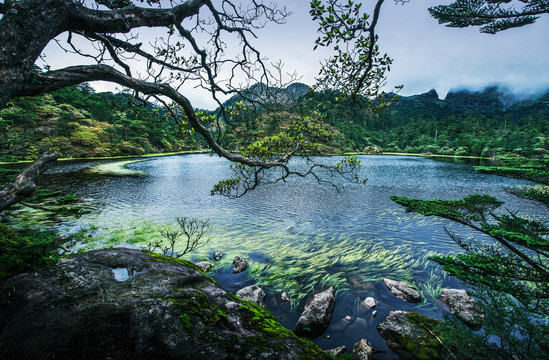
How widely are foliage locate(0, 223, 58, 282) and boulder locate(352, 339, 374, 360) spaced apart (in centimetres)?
666

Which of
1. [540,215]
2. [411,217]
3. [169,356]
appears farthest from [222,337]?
[540,215]

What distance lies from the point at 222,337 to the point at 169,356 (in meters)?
0.59

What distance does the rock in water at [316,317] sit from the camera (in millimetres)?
6211

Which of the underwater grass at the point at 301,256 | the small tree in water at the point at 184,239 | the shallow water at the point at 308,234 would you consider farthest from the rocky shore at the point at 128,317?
the small tree in water at the point at 184,239

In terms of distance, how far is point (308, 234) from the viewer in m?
13.3

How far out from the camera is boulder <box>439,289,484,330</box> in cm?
635

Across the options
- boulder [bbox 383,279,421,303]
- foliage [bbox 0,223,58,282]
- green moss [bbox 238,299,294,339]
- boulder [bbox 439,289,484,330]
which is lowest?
boulder [bbox 383,279,421,303]

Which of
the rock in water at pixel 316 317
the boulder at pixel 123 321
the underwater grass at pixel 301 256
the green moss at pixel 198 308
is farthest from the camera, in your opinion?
the underwater grass at pixel 301 256

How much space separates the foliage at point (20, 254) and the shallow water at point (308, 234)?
6.02 m

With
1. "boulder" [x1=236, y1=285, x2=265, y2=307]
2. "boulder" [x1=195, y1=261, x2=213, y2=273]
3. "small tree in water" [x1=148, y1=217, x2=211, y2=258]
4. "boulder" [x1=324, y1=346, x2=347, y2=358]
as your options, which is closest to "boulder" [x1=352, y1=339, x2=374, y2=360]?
"boulder" [x1=324, y1=346, x2=347, y2=358]

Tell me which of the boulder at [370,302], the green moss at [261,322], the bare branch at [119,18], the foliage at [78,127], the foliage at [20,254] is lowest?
the boulder at [370,302]

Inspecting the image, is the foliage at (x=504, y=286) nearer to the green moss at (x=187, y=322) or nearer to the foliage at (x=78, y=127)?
the green moss at (x=187, y=322)

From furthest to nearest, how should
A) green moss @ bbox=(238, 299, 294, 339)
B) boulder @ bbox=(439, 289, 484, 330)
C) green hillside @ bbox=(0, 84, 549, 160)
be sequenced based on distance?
green hillside @ bbox=(0, 84, 549, 160)
boulder @ bbox=(439, 289, 484, 330)
green moss @ bbox=(238, 299, 294, 339)

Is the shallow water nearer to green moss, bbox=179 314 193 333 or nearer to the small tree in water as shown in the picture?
the small tree in water
